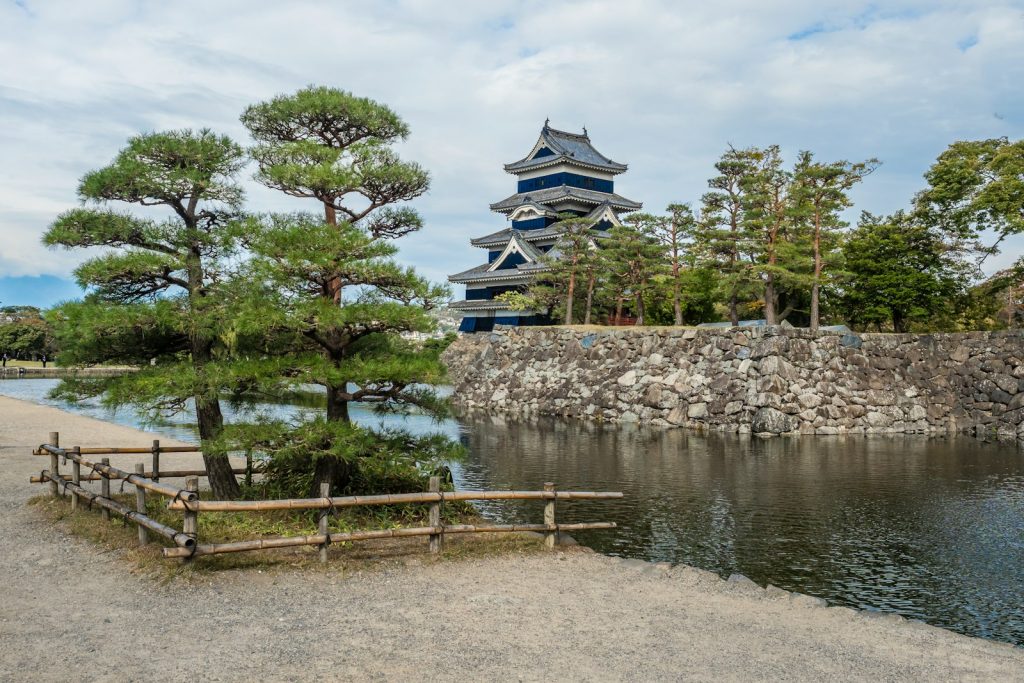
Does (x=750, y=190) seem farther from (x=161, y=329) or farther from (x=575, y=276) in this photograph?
(x=161, y=329)

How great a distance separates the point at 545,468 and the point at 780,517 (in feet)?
19.9

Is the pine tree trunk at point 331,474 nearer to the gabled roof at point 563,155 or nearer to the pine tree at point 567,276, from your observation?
the pine tree at point 567,276

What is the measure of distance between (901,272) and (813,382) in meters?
7.44

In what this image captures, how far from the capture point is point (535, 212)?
4075 cm

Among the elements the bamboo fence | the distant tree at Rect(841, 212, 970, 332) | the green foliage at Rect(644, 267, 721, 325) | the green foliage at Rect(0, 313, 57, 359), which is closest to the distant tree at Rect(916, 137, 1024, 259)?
the distant tree at Rect(841, 212, 970, 332)

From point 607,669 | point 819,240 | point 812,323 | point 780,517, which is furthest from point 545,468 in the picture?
point 819,240

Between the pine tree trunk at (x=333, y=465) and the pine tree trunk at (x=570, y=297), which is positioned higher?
the pine tree trunk at (x=570, y=297)

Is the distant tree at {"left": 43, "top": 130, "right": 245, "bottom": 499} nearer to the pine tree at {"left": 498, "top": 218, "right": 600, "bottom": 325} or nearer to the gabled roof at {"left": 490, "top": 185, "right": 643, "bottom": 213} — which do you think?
the pine tree at {"left": 498, "top": 218, "right": 600, "bottom": 325}

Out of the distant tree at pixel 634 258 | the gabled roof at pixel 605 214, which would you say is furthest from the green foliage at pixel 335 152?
the gabled roof at pixel 605 214

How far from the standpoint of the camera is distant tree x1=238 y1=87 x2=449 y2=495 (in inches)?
356

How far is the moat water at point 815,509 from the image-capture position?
31.0 feet

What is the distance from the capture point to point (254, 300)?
29.6ft

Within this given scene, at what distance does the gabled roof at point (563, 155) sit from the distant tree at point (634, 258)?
9835 millimetres

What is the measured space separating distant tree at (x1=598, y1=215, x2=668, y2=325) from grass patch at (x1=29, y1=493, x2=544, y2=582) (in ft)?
72.2
